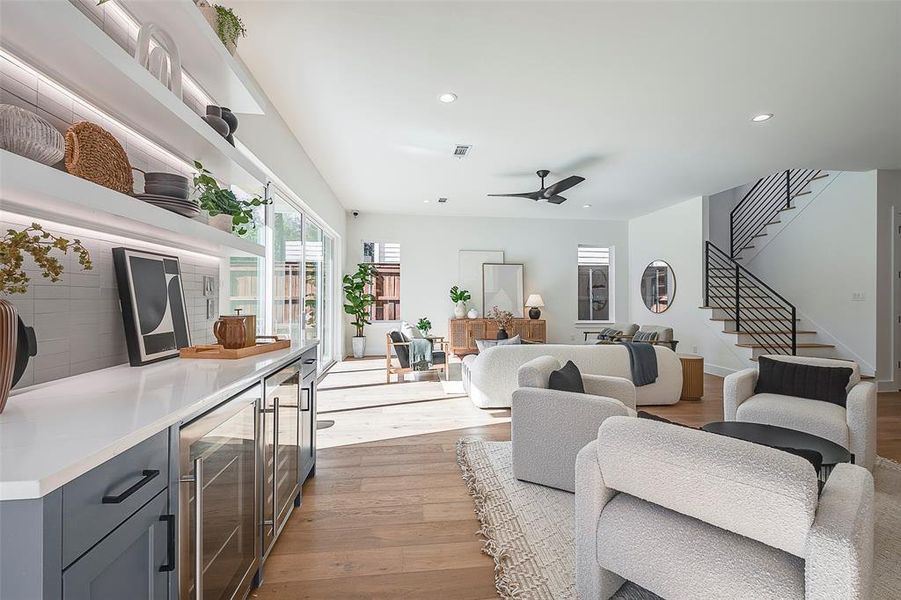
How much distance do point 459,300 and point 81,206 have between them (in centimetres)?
738

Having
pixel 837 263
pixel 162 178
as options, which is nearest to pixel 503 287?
pixel 837 263

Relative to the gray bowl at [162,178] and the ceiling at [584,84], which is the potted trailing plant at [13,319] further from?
the ceiling at [584,84]

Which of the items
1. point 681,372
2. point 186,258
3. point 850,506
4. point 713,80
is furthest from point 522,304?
point 850,506

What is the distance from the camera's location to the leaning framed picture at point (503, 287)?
8742 millimetres

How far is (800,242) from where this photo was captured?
6.62 meters

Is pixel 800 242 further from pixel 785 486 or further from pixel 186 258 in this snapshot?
pixel 186 258

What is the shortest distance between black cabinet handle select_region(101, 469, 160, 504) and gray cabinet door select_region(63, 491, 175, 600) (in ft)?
0.21

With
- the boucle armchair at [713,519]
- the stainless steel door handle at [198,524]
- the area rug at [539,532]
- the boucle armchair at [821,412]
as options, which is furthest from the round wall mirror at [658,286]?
the stainless steel door handle at [198,524]

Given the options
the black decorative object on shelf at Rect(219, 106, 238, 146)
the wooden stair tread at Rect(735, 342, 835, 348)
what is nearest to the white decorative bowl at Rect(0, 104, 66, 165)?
the black decorative object on shelf at Rect(219, 106, 238, 146)

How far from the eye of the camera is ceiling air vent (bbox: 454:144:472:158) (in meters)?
4.68

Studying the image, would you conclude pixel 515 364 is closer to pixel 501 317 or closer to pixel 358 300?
pixel 501 317

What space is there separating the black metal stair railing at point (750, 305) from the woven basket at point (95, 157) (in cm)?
743

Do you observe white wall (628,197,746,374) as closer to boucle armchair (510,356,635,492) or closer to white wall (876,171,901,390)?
white wall (876,171,901,390)

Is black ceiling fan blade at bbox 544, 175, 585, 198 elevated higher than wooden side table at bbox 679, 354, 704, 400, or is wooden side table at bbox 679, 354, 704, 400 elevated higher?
black ceiling fan blade at bbox 544, 175, 585, 198
